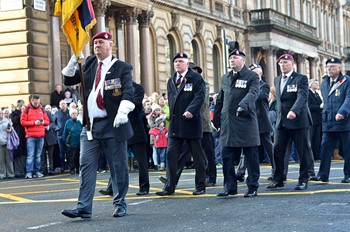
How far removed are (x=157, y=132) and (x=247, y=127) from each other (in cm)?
922

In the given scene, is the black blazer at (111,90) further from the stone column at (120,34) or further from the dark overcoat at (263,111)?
the stone column at (120,34)

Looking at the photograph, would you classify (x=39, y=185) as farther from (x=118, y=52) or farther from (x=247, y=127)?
(x=118, y=52)

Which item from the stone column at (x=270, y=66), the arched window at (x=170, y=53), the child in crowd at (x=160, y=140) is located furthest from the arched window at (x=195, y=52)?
the child in crowd at (x=160, y=140)

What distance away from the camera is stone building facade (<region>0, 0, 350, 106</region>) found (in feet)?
85.4

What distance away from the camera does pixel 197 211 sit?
10.1 meters

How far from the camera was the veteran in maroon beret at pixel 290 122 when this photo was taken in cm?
1288

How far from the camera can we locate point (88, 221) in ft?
31.4

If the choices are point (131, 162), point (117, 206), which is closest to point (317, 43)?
point (131, 162)

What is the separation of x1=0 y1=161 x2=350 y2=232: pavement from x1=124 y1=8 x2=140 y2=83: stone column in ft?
56.1

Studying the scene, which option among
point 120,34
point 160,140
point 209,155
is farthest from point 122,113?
point 120,34

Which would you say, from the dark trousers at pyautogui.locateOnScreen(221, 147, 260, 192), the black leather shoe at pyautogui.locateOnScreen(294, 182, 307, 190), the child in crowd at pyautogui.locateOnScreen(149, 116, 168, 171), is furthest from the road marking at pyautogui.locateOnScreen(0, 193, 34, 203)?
the child in crowd at pyautogui.locateOnScreen(149, 116, 168, 171)

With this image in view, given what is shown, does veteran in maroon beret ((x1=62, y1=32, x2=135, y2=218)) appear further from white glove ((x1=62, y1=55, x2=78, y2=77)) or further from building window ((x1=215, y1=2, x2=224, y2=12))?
building window ((x1=215, y1=2, x2=224, y2=12))

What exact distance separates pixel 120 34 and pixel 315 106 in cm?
1163

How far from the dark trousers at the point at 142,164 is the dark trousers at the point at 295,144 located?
208cm
